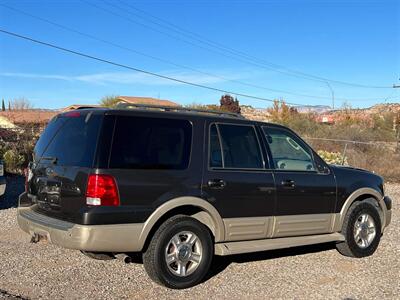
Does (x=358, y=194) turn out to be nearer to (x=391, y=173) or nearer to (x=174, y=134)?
(x=174, y=134)

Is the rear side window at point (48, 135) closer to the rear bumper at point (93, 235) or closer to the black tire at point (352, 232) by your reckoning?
the rear bumper at point (93, 235)

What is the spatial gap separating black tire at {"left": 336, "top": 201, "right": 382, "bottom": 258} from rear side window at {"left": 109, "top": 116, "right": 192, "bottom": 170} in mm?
2656

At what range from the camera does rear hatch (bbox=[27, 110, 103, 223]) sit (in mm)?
5051

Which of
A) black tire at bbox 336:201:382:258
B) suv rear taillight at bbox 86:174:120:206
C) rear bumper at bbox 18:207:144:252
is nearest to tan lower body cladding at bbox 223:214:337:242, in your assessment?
black tire at bbox 336:201:382:258

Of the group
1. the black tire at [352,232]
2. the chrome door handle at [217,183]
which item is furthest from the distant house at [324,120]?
the chrome door handle at [217,183]

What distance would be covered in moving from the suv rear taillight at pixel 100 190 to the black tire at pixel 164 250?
68cm

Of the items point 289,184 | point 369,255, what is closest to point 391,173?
point 369,255

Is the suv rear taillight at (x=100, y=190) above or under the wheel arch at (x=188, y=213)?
above

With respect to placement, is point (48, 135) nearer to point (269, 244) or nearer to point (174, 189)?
point (174, 189)

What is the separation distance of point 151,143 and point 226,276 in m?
1.83

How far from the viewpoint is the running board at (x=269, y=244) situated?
571 centimetres

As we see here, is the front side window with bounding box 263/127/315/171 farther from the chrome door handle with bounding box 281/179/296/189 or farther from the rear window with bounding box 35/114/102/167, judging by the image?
the rear window with bounding box 35/114/102/167

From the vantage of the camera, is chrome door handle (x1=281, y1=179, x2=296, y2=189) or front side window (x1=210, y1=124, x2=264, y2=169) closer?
front side window (x1=210, y1=124, x2=264, y2=169)

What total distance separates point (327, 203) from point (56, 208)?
3.42 meters
